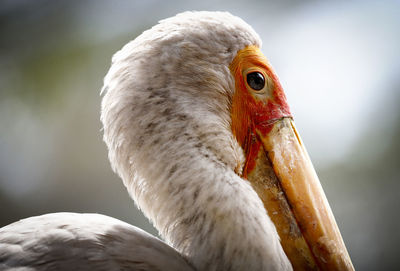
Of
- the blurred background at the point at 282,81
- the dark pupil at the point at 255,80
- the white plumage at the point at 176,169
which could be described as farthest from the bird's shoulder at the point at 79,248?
the blurred background at the point at 282,81

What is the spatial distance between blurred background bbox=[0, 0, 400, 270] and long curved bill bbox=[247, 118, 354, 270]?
5.72 ft

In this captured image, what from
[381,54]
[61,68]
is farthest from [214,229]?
[381,54]

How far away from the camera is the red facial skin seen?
98 centimetres

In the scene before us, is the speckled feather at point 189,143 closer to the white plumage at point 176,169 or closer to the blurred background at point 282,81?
the white plumage at point 176,169

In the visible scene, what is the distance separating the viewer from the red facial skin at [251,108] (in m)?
0.98

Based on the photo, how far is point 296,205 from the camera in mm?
918

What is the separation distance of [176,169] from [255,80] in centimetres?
36

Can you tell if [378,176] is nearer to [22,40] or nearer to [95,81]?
[95,81]

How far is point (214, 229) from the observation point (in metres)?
0.80

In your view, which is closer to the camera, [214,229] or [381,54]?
[214,229]

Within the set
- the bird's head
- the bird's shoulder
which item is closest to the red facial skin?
the bird's head

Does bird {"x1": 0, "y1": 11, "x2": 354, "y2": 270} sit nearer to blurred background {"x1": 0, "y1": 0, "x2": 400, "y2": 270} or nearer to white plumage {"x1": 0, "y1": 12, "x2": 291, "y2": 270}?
white plumage {"x1": 0, "y1": 12, "x2": 291, "y2": 270}

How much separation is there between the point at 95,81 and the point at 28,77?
0.52 metres

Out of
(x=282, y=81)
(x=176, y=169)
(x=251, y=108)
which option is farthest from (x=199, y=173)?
(x=282, y=81)
